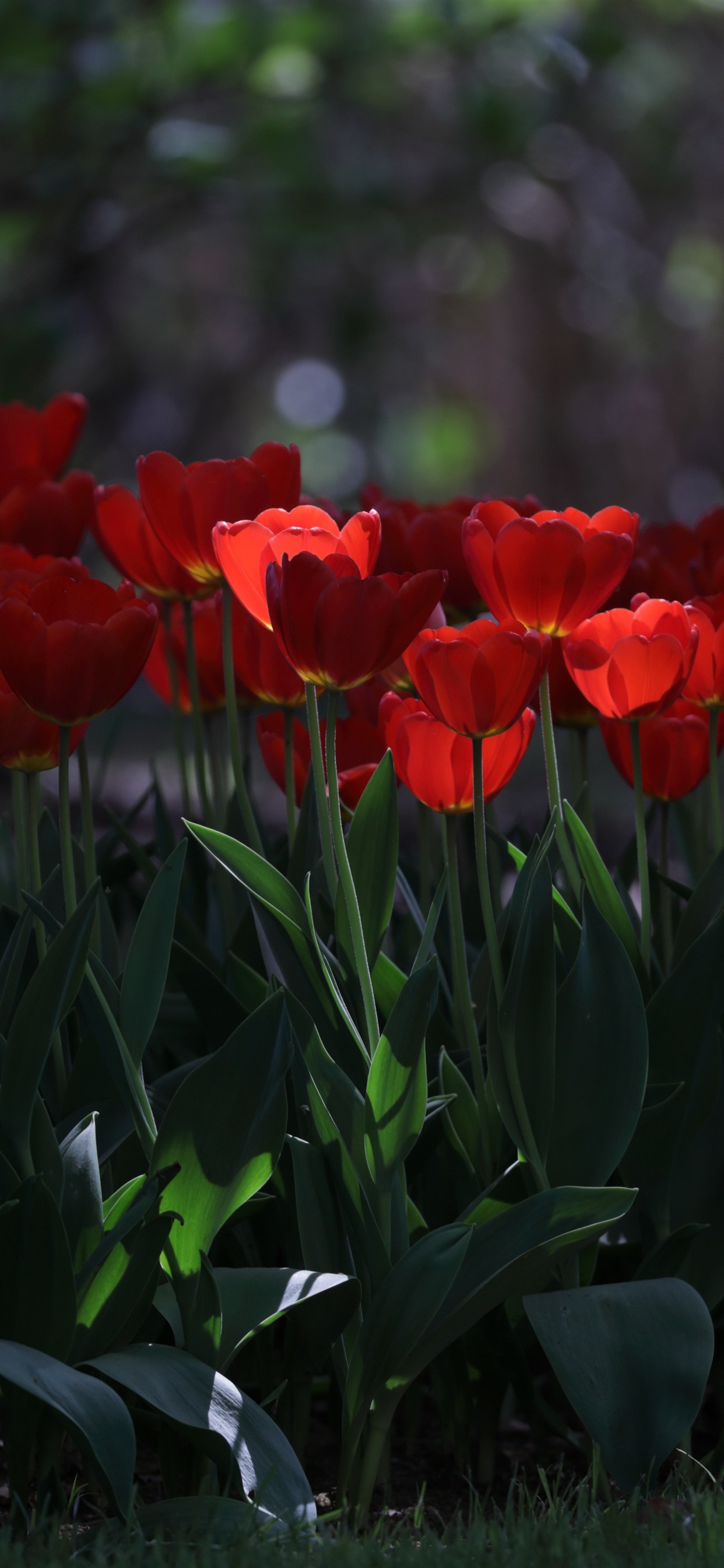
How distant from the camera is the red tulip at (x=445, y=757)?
3.72 feet

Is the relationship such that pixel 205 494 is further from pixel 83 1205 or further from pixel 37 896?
pixel 83 1205

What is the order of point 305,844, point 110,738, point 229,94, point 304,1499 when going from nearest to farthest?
point 304,1499 < point 305,844 < point 110,738 < point 229,94

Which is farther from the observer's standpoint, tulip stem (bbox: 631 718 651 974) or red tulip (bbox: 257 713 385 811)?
red tulip (bbox: 257 713 385 811)

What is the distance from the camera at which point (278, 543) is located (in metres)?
1.00

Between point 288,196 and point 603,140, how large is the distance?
465 centimetres

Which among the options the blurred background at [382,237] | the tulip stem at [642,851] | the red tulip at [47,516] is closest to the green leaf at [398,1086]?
the tulip stem at [642,851]

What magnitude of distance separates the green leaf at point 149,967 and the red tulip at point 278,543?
202 millimetres

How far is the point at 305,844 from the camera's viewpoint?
51.4 inches

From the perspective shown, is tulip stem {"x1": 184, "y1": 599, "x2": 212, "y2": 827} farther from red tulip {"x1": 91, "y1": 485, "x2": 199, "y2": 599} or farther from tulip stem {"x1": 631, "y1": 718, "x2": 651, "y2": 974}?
tulip stem {"x1": 631, "y1": 718, "x2": 651, "y2": 974}

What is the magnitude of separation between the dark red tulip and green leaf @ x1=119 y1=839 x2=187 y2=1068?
0.60ft

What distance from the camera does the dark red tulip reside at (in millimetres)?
958

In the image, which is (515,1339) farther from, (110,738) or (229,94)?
(229,94)

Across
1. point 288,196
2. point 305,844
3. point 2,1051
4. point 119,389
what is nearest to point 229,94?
point 288,196

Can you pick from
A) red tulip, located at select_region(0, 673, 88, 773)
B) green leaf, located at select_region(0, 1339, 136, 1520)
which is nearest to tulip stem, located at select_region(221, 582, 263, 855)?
red tulip, located at select_region(0, 673, 88, 773)
